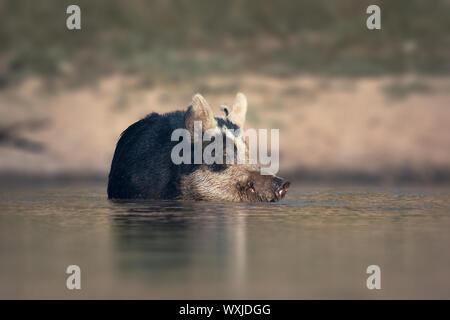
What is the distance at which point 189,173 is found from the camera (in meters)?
19.3

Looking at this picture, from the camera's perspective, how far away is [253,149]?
20094 mm

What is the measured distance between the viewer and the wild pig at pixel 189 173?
19109 mm

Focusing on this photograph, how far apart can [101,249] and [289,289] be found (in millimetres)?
3823

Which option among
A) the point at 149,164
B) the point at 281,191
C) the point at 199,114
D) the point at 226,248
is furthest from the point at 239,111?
the point at 226,248

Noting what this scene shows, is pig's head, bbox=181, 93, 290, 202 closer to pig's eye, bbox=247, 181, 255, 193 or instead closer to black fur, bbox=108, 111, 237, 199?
pig's eye, bbox=247, 181, 255, 193

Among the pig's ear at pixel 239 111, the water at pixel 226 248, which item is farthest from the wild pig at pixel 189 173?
the pig's ear at pixel 239 111

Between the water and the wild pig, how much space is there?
432mm

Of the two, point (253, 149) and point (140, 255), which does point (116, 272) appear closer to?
point (140, 255)

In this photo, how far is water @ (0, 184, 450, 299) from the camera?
10.4 metres

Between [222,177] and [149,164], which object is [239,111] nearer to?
[222,177]

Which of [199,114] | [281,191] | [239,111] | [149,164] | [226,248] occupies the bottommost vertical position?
[226,248]

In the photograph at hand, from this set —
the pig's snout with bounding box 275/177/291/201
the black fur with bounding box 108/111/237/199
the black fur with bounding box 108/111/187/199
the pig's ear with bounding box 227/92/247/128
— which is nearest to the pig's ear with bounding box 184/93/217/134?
the black fur with bounding box 108/111/237/199

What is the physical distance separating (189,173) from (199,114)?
50.7 inches

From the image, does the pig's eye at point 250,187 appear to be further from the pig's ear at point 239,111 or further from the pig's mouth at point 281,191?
the pig's ear at point 239,111
